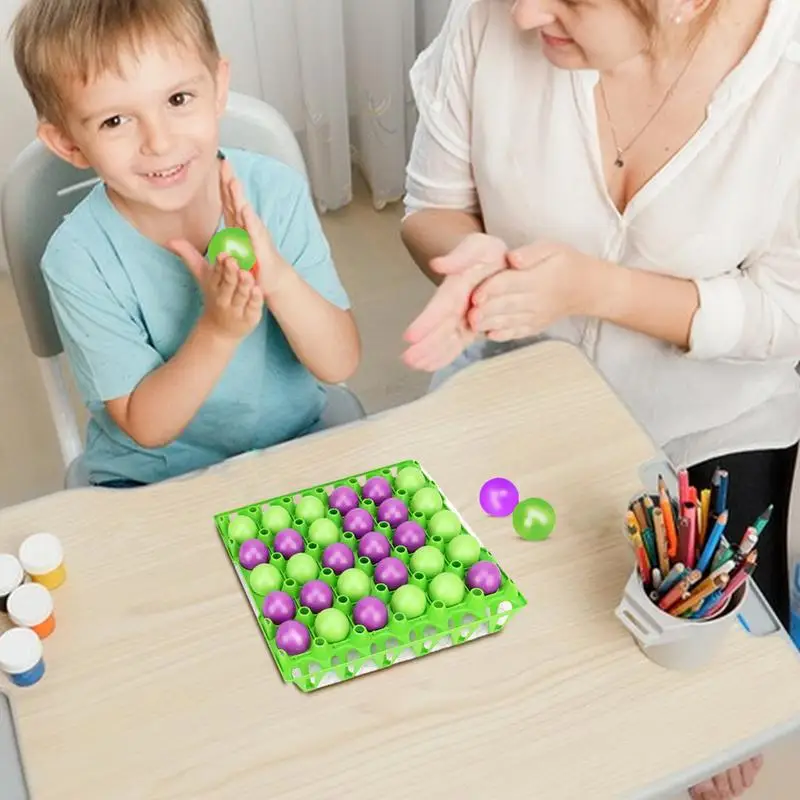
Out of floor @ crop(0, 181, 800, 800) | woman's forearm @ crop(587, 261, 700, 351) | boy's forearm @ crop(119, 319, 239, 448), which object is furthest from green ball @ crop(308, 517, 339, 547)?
floor @ crop(0, 181, 800, 800)

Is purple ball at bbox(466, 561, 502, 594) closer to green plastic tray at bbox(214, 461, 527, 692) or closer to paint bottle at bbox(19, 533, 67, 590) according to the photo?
green plastic tray at bbox(214, 461, 527, 692)

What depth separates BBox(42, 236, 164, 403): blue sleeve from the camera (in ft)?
3.14

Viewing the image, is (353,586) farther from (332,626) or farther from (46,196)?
(46,196)

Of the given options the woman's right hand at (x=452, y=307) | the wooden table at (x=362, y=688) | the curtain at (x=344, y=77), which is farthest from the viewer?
the curtain at (x=344, y=77)

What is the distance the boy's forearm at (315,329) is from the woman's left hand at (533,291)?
6.1 inches

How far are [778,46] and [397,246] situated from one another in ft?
4.32

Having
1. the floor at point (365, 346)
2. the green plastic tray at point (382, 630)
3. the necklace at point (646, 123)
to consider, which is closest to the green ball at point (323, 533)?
the green plastic tray at point (382, 630)

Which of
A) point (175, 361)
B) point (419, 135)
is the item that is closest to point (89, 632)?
point (175, 361)

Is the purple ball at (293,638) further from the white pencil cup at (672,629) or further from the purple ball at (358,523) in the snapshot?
the white pencil cup at (672,629)

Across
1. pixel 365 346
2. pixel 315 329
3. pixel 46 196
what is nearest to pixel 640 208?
pixel 315 329

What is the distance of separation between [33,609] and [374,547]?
23 cm

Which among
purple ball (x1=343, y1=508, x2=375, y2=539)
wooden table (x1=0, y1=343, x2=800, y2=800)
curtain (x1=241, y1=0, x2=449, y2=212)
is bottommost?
curtain (x1=241, y1=0, x2=449, y2=212)

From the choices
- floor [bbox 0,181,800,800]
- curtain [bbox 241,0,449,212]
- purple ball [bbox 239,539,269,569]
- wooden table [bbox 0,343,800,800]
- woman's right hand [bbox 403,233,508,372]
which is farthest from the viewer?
curtain [bbox 241,0,449,212]

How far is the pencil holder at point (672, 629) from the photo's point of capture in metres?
0.68
